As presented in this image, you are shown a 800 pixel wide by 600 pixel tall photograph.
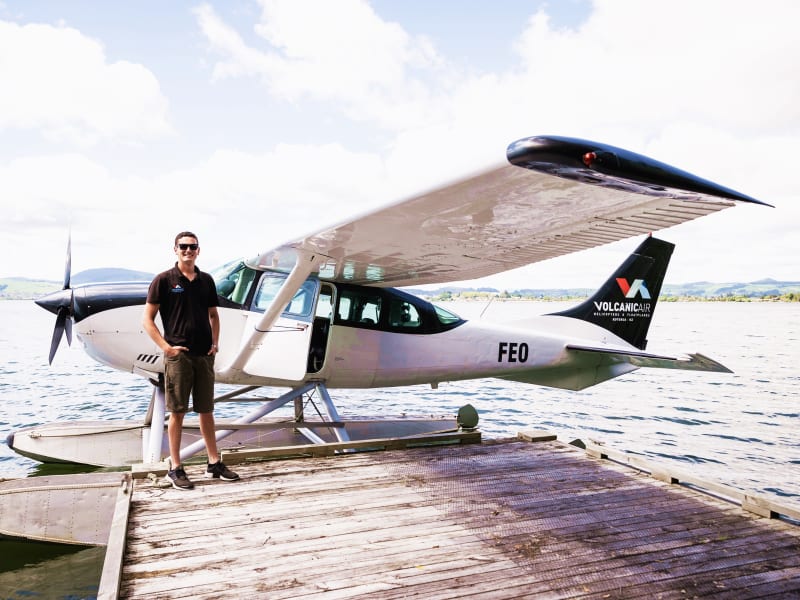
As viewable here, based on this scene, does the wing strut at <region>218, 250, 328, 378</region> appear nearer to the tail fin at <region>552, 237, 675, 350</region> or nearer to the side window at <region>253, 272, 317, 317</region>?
the side window at <region>253, 272, 317, 317</region>

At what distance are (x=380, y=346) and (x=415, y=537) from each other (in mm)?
3836

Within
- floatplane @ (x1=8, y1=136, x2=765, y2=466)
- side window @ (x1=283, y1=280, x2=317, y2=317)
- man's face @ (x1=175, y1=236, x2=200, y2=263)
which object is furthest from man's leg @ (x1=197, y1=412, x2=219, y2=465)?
side window @ (x1=283, y1=280, x2=317, y2=317)

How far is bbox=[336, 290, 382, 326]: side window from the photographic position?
660 centimetres

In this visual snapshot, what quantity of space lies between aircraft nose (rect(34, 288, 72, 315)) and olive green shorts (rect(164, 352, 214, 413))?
3.08 meters

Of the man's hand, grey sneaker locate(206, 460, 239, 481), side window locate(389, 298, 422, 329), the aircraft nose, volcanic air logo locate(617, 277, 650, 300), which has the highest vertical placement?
volcanic air logo locate(617, 277, 650, 300)

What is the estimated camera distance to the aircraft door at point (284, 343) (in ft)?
20.6

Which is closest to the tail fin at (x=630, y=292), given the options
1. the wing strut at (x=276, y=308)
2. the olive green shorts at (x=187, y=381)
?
the wing strut at (x=276, y=308)

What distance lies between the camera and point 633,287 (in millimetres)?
8977

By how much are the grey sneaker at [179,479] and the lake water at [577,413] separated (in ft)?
5.76

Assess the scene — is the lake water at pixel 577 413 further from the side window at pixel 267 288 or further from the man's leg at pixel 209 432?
the side window at pixel 267 288

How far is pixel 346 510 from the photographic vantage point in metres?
3.53

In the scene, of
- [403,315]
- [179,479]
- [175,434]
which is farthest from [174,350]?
[403,315]

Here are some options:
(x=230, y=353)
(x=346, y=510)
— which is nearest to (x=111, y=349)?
(x=230, y=353)

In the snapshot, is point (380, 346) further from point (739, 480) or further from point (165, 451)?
point (739, 480)
